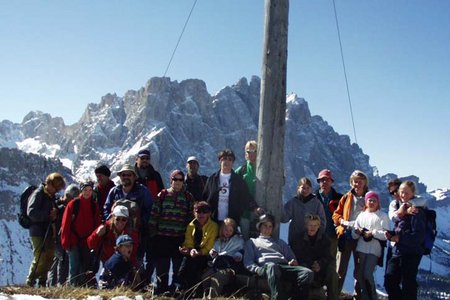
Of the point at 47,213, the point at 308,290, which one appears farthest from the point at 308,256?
the point at 47,213

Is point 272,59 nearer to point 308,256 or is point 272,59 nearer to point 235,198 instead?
point 235,198

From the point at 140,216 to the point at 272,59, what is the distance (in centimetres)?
350

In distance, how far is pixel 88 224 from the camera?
8492mm

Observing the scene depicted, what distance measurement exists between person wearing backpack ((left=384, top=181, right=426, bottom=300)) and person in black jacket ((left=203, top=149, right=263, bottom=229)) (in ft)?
8.20

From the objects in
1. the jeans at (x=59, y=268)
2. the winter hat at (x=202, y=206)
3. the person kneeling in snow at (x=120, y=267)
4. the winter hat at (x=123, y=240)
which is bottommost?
the jeans at (x=59, y=268)

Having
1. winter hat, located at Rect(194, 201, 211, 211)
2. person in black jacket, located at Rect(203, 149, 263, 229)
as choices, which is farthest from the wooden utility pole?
winter hat, located at Rect(194, 201, 211, 211)

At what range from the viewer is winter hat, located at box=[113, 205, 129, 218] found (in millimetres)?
7691

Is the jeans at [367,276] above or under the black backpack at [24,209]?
under

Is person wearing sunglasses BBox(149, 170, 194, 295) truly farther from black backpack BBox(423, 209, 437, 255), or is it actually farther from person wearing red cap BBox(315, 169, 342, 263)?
black backpack BBox(423, 209, 437, 255)

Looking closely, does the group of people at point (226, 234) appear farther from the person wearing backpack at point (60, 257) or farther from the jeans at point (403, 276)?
the person wearing backpack at point (60, 257)

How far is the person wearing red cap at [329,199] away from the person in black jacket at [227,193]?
170 cm

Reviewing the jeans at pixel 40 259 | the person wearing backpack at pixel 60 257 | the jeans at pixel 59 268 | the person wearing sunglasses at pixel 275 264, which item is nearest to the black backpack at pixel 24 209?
the jeans at pixel 40 259

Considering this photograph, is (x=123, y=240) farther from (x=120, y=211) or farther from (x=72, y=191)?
(x=72, y=191)

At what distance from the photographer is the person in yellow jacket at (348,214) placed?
856cm
